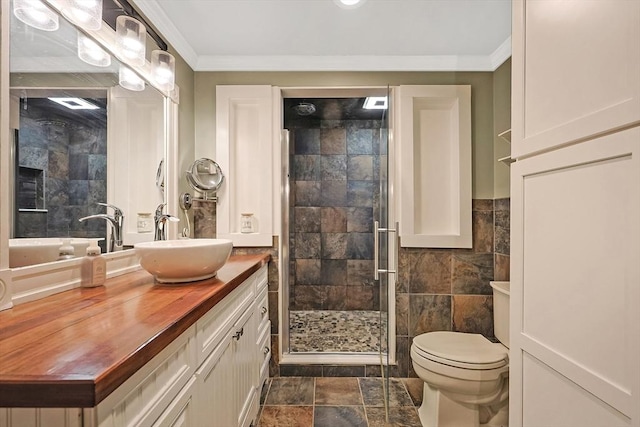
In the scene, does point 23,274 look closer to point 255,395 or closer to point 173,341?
point 173,341

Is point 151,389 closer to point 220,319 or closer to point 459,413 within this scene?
point 220,319

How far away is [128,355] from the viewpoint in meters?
0.61

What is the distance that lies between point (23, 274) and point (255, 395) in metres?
1.28

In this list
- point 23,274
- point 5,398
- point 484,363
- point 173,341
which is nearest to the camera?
point 5,398

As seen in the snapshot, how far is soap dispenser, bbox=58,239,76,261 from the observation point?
116 centimetres

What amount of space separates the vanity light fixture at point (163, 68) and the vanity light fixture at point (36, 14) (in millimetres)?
612

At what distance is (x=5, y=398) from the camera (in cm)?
52

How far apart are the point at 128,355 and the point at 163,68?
1669mm

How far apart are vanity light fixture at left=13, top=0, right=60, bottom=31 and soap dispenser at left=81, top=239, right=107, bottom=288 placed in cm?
79

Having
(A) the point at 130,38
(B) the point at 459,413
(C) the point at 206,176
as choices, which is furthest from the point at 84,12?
(B) the point at 459,413

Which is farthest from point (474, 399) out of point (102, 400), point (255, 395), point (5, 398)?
point (5, 398)

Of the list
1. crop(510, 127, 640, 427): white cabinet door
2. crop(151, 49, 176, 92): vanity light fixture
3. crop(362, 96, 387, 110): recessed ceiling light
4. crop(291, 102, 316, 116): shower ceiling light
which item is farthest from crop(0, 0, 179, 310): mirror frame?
crop(362, 96, 387, 110): recessed ceiling light

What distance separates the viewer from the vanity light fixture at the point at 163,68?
1.73 metres

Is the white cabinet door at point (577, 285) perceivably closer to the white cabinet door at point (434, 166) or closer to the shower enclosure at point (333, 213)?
the white cabinet door at point (434, 166)
